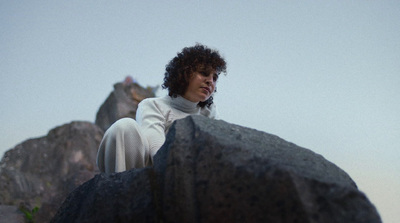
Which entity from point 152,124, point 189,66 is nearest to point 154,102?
point 152,124

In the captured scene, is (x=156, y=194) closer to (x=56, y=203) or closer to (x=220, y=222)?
(x=220, y=222)

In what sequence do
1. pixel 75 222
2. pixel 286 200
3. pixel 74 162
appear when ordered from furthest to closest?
1. pixel 74 162
2. pixel 75 222
3. pixel 286 200

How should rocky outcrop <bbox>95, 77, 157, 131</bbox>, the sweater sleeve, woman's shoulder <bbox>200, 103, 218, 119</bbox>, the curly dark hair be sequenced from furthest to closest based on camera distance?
rocky outcrop <bbox>95, 77, 157, 131</bbox> → woman's shoulder <bbox>200, 103, 218, 119</bbox> → the curly dark hair → the sweater sleeve

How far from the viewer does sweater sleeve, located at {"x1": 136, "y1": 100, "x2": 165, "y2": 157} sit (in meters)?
2.67

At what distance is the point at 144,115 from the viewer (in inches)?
118

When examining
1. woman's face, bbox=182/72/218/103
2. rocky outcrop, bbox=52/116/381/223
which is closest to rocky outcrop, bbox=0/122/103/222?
woman's face, bbox=182/72/218/103

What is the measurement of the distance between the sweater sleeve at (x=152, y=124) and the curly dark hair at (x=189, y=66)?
0.33 metres

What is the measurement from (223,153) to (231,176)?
0.12 meters

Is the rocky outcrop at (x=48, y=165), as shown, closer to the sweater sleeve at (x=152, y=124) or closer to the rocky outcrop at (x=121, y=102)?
the rocky outcrop at (x=121, y=102)

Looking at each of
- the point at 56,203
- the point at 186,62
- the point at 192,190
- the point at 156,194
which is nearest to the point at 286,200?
the point at 192,190

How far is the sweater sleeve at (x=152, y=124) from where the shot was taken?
267 centimetres

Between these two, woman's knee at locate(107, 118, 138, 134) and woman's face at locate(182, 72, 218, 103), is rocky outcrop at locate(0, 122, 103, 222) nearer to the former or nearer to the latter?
woman's face at locate(182, 72, 218, 103)

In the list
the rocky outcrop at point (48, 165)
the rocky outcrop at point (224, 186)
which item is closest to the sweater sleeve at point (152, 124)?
the rocky outcrop at point (224, 186)

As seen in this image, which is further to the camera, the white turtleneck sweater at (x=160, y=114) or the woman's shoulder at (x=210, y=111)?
the woman's shoulder at (x=210, y=111)
